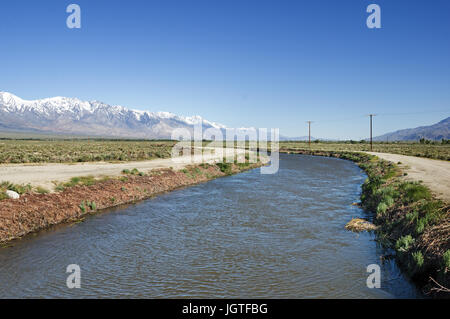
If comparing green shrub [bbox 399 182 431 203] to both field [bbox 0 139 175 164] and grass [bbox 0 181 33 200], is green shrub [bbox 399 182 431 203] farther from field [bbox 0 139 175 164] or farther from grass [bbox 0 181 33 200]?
field [bbox 0 139 175 164]

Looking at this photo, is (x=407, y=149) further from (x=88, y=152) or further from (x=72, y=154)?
(x=72, y=154)

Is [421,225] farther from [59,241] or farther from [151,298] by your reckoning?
[59,241]

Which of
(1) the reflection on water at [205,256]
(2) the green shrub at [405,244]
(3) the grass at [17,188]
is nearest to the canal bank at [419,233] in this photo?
(2) the green shrub at [405,244]

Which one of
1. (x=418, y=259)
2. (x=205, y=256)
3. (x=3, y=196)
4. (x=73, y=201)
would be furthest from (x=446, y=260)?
(x=3, y=196)

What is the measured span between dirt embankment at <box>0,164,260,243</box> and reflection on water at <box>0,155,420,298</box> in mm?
948

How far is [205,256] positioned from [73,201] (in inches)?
391

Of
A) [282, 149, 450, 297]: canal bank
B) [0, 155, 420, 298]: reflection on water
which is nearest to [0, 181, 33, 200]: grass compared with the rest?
[0, 155, 420, 298]: reflection on water

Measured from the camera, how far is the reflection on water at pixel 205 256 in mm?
9273

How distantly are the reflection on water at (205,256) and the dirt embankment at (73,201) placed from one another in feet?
3.11

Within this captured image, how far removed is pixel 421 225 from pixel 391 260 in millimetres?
1573

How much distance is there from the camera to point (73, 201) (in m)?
18.3

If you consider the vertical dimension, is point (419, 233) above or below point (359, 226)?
above

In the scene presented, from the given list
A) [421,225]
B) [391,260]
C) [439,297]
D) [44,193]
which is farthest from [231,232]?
[44,193]

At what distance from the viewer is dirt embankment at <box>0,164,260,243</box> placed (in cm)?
1427
